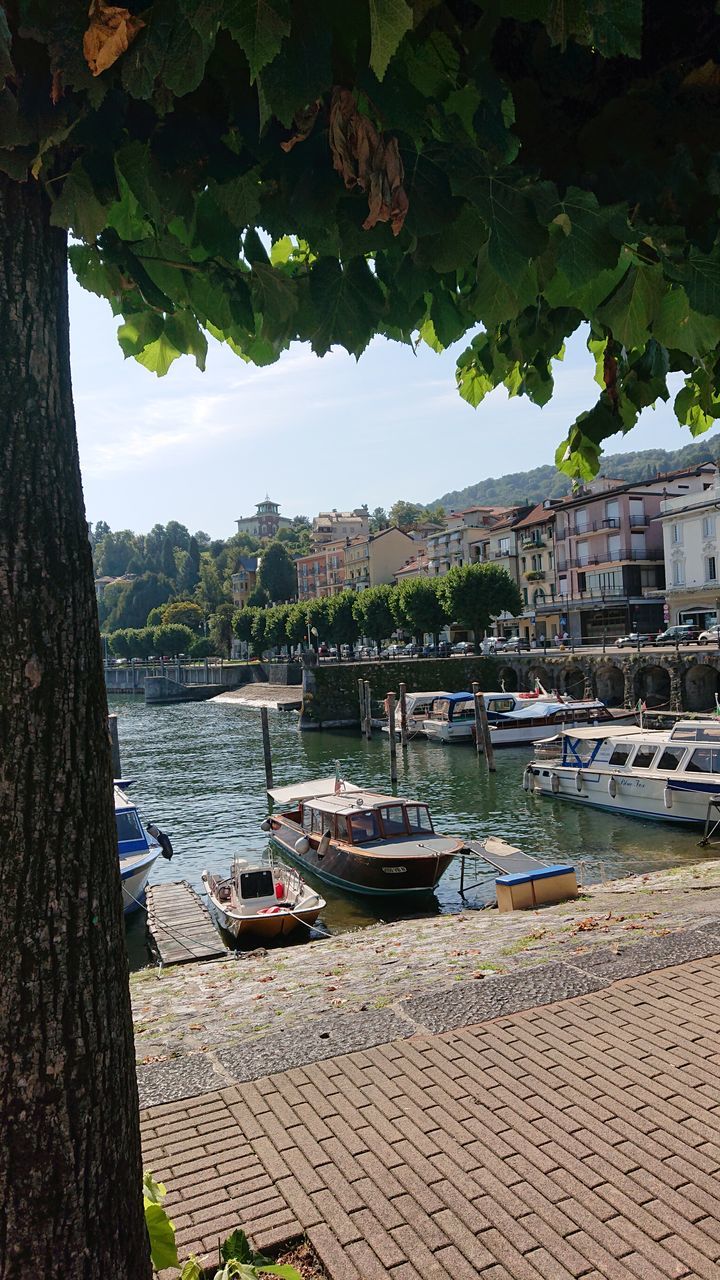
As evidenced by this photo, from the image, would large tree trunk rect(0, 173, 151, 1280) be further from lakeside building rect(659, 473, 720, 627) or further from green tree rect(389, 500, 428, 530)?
green tree rect(389, 500, 428, 530)

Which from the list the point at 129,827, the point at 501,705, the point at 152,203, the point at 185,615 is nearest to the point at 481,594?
the point at 501,705

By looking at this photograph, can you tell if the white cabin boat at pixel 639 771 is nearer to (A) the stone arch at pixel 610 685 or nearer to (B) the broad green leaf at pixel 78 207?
(A) the stone arch at pixel 610 685

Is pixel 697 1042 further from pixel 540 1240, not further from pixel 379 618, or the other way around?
pixel 379 618

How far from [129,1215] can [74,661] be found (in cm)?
143

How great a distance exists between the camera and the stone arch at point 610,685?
52.0m

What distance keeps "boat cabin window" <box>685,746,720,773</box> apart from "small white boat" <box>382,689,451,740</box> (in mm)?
24956

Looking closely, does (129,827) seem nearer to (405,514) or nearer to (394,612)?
(394,612)

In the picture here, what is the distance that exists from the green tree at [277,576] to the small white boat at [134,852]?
112 metres

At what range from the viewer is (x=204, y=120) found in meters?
2.22

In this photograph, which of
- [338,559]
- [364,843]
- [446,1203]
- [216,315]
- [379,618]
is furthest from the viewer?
[338,559]

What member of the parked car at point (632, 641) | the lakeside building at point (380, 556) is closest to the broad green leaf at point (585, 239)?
the parked car at point (632, 641)

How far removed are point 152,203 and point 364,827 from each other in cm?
1884

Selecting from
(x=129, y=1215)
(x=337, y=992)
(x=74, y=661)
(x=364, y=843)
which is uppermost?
(x=74, y=661)

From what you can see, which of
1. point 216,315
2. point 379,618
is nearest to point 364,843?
point 216,315
